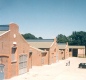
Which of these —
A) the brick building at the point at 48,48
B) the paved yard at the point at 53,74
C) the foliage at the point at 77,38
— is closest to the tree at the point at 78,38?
the foliage at the point at 77,38

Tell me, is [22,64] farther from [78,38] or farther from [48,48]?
[78,38]

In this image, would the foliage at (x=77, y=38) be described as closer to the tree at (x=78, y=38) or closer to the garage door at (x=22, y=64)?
the tree at (x=78, y=38)

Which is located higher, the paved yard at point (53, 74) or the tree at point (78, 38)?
the tree at point (78, 38)

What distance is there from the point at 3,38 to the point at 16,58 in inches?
206

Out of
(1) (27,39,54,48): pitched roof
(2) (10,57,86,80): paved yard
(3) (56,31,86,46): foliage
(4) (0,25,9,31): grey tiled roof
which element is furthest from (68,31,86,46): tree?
(4) (0,25,9,31): grey tiled roof

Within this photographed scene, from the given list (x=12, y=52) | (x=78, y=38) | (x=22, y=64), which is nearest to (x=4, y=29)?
(x=12, y=52)

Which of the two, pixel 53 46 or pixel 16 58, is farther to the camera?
pixel 53 46

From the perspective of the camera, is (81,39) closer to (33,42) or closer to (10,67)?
(33,42)

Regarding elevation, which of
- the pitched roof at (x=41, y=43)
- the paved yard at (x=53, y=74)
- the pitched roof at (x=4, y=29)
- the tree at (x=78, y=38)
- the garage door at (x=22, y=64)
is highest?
the tree at (x=78, y=38)

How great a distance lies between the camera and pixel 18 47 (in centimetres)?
3684

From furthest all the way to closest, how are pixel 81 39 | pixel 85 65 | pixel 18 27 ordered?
pixel 81 39 → pixel 85 65 → pixel 18 27

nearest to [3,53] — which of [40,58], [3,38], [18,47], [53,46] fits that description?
[3,38]

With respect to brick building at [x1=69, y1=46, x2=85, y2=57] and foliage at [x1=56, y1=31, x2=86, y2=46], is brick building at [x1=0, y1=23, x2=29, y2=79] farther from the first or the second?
foliage at [x1=56, y1=31, x2=86, y2=46]

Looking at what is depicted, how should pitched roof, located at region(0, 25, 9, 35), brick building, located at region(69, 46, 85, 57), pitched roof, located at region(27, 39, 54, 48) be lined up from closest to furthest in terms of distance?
pitched roof, located at region(0, 25, 9, 35) → pitched roof, located at region(27, 39, 54, 48) → brick building, located at region(69, 46, 85, 57)
